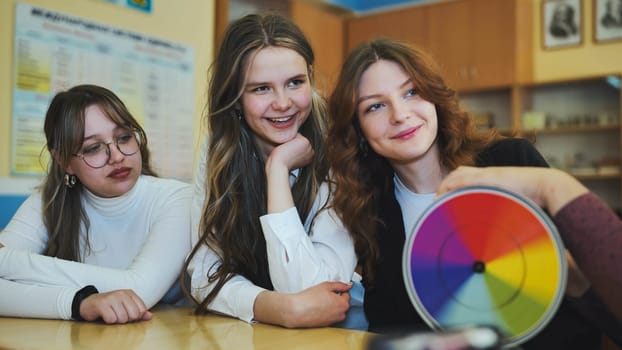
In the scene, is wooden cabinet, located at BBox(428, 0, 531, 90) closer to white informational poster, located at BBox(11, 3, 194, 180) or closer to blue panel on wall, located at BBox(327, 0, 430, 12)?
blue panel on wall, located at BBox(327, 0, 430, 12)

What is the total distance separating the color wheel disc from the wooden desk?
22 centimetres

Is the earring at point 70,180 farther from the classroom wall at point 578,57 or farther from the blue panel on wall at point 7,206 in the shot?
the classroom wall at point 578,57

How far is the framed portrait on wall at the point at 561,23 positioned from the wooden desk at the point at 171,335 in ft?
15.0

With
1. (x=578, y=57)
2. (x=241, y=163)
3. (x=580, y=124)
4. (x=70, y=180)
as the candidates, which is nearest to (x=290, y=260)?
(x=241, y=163)

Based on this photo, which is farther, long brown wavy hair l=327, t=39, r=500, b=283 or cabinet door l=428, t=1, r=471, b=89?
cabinet door l=428, t=1, r=471, b=89

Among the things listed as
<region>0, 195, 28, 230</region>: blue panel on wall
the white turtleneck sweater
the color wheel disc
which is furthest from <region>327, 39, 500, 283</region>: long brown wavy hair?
<region>0, 195, 28, 230</region>: blue panel on wall

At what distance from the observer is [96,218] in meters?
1.77

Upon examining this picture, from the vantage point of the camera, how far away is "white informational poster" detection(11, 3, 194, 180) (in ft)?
8.79

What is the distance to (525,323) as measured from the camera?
816 millimetres

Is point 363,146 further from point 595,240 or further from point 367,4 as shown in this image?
point 367,4

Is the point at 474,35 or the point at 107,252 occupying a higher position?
the point at 474,35

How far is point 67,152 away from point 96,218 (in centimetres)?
24

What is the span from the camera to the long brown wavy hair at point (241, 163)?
158 cm

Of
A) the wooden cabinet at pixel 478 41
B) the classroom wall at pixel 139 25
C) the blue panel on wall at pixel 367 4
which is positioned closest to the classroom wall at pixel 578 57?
the wooden cabinet at pixel 478 41
